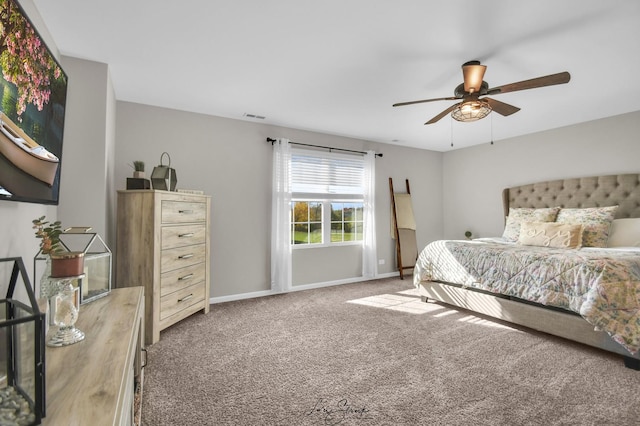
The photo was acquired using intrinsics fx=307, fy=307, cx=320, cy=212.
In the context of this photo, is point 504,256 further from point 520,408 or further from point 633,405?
point 520,408

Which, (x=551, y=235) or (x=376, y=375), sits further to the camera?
(x=551, y=235)

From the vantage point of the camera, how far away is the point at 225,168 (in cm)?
397

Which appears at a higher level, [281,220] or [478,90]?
[478,90]

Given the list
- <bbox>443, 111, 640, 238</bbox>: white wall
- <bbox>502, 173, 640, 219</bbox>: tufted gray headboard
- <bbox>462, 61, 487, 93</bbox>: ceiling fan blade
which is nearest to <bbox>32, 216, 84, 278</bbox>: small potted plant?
<bbox>462, 61, 487, 93</bbox>: ceiling fan blade

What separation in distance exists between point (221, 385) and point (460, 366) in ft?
5.61

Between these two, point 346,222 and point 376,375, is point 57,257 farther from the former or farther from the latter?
point 346,222

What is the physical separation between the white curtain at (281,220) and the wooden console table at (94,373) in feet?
9.03

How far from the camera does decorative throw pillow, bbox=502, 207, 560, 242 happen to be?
417cm

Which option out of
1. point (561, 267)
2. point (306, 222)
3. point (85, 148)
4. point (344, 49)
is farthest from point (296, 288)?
point (344, 49)

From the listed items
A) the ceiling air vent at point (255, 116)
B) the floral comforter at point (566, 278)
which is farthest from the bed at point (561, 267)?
the ceiling air vent at point (255, 116)

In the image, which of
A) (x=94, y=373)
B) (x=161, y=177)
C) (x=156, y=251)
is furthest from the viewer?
(x=161, y=177)

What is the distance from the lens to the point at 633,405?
183 centimetres

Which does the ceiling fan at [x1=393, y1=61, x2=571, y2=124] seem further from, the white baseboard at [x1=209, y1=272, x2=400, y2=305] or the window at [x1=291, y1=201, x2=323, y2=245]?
the white baseboard at [x1=209, y1=272, x2=400, y2=305]

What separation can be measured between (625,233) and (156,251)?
5.03 metres
